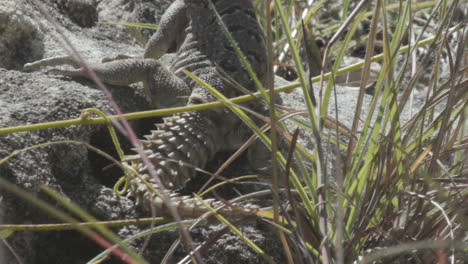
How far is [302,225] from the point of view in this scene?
172 centimetres

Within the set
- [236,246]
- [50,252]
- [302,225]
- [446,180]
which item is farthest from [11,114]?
[446,180]

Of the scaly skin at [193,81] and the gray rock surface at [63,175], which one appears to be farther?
the scaly skin at [193,81]

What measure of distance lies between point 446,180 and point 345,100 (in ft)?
4.95

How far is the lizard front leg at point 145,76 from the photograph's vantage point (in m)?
2.41

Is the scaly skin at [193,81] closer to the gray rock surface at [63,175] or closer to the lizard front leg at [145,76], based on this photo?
the lizard front leg at [145,76]

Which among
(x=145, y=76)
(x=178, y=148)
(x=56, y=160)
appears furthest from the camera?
(x=145, y=76)

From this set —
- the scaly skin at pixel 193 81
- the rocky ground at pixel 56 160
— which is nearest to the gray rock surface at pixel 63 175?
the rocky ground at pixel 56 160

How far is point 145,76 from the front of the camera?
2477mm

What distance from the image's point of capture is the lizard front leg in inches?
95.0

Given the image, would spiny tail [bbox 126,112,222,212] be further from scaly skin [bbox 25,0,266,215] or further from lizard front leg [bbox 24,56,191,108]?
lizard front leg [bbox 24,56,191,108]

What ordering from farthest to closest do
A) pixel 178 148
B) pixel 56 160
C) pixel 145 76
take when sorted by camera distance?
pixel 145 76 → pixel 178 148 → pixel 56 160

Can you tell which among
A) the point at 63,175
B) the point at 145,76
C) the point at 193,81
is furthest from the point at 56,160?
the point at 193,81

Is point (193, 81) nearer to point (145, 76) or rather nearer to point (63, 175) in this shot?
point (145, 76)

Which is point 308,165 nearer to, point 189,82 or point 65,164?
point 189,82
